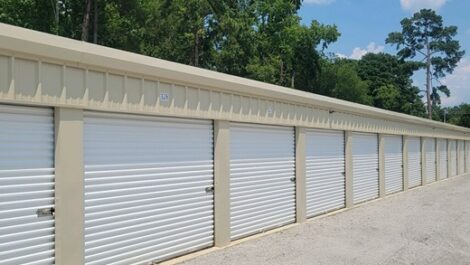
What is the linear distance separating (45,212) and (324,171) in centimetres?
894

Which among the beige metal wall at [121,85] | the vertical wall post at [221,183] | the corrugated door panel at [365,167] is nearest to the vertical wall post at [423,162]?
the corrugated door panel at [365,167]

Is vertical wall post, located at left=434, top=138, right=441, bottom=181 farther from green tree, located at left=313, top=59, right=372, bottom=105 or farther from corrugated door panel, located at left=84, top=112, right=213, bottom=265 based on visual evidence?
corrugated door panel, located at left=84, top=112, right=213, bottom=265

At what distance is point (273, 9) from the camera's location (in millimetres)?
41000

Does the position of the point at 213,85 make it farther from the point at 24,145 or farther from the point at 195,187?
the point at 24,145

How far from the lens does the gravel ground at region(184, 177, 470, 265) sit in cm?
834

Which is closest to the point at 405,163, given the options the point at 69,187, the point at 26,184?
the point at 69,187

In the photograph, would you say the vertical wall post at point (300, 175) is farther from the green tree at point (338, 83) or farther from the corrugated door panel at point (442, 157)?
the green tree at point (338, 83)

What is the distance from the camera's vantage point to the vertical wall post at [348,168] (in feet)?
49.3

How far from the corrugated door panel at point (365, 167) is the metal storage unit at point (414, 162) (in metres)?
4.86

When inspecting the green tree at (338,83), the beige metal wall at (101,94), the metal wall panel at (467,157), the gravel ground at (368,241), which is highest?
the green tree at (338,83)

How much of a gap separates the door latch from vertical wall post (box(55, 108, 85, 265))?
6 centimetres

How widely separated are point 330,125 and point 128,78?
7.91m

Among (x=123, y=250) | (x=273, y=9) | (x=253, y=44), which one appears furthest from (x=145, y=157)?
(x=273, y=9)

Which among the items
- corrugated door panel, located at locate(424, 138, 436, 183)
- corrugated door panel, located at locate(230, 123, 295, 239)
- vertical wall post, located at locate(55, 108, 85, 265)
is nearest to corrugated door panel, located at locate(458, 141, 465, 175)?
corrugated door panel, located at locate(424, 138, 436, 183)
